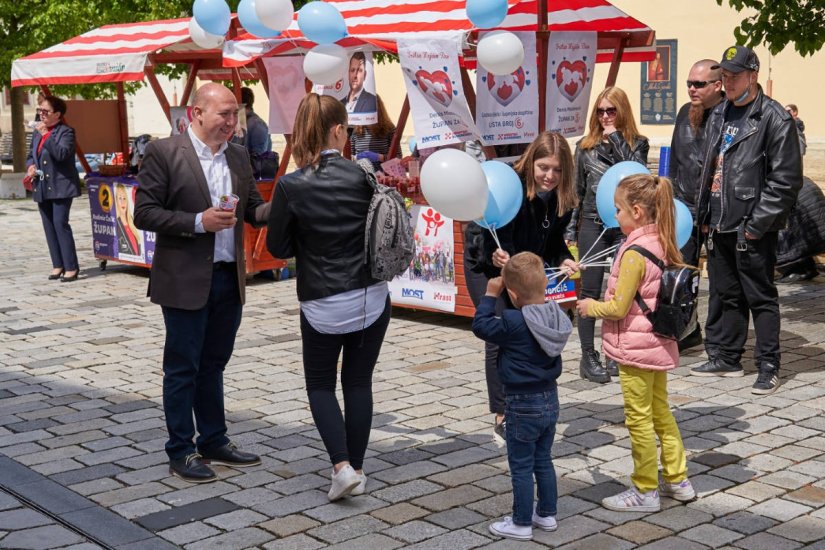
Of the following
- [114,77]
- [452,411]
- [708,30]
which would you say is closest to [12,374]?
[452,411]

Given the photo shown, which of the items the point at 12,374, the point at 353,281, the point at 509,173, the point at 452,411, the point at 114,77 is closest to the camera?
the point at 353,281

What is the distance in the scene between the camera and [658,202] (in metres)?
4.82

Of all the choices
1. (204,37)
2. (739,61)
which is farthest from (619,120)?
(204,37)

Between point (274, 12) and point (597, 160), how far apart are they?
320 cm

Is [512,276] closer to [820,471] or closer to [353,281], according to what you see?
[353,281]

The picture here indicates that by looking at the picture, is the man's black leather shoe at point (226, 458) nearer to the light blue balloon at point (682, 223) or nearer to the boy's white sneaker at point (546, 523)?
the boy's white sneaker at point (546, 523)

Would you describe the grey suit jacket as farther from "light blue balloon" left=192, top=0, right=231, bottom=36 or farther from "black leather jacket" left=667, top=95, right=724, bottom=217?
"light blue balloon" left=192, top=0, right=231, bottom=36

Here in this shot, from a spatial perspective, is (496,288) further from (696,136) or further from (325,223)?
(696,136)

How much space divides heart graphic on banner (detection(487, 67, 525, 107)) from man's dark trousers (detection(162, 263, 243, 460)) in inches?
143

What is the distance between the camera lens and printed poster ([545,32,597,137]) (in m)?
8.70

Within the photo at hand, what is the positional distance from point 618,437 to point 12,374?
4.12 metres

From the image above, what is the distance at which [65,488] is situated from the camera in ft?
17.1

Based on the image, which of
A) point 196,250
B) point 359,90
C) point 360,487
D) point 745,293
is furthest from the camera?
point 359,90

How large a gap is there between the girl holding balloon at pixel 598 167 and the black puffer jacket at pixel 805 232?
13.3ft
